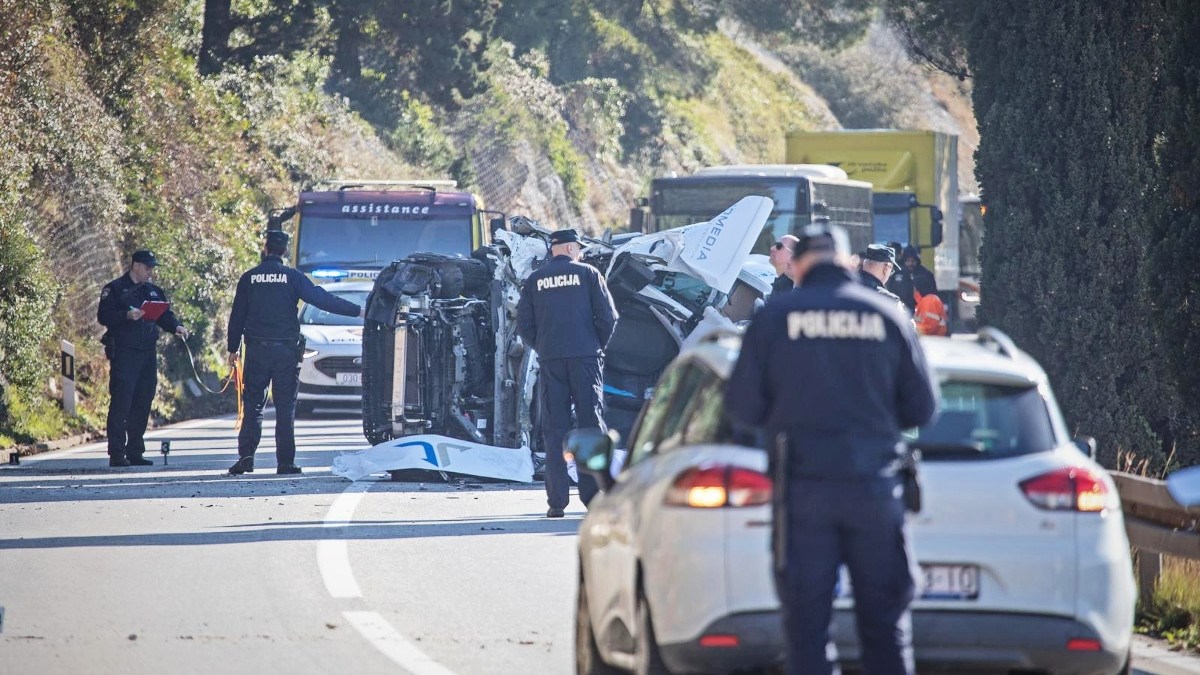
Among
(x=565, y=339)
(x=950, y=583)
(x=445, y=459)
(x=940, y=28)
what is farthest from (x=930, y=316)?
(x=950, y=583)

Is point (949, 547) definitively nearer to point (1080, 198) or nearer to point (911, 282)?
point (1080, 198)

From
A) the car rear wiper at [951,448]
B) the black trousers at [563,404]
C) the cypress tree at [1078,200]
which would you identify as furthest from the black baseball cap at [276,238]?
the car rear wiper at [951,448]

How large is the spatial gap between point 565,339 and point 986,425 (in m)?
6.99

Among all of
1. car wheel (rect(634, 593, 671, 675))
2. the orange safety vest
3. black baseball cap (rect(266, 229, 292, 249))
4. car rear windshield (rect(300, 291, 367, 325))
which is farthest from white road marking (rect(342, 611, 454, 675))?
car rear windshield (rect(300, 291, 367, 325))

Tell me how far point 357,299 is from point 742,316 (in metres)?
8.67

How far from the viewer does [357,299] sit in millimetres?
24547

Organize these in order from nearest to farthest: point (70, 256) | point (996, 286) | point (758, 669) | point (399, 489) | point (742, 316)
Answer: point (758, 669), point (399, 489), point (742, 316), point (996, 286), point (70, 256)

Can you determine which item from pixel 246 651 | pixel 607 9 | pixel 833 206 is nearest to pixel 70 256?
pixel 833 206

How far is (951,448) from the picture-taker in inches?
256

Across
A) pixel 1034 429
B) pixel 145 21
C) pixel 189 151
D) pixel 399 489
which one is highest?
pixel 145 21

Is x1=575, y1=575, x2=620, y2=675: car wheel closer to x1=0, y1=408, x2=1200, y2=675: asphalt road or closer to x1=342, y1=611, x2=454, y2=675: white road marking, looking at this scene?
x1=0, y1=408, x2=1200, y2=675: asphalt road

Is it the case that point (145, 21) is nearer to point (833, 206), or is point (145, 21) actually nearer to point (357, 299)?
point (357, 299)

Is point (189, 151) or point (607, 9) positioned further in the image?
point (607, 9)

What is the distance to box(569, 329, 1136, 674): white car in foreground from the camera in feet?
20.0
